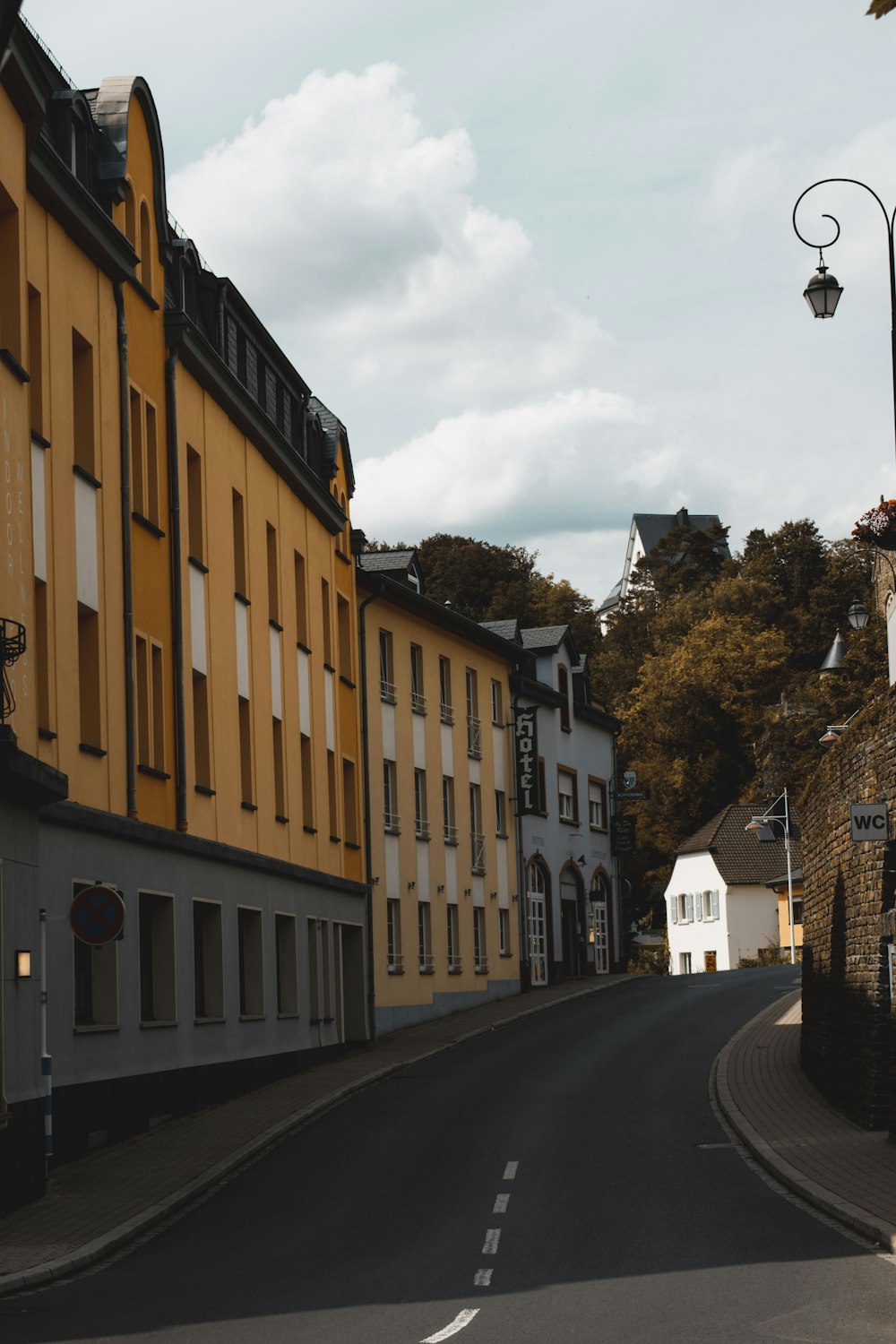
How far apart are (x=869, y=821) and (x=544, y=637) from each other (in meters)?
37.7

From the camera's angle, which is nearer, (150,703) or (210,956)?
(150,703)

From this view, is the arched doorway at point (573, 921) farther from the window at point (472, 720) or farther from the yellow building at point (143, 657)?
the yellow building at point (143, 657)

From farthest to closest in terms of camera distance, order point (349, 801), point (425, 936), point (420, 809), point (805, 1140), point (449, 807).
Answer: point (449, 807) < point (420, 809) < point (425, 936) < point (349, 801) < point (805, 1140)

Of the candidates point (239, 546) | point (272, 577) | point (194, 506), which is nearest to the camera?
point (194, 506)

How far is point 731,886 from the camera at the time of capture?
78.2m

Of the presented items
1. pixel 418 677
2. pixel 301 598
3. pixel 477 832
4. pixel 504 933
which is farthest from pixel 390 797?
pixel 504 933

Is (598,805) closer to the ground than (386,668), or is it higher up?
closer to the ground

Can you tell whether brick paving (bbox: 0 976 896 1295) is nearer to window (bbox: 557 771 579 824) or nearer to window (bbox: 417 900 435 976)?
window (bbox: 417 900 435 976)

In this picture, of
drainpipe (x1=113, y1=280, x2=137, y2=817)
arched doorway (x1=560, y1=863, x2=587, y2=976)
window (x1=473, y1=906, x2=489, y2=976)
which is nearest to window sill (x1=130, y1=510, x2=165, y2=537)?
drainpipe (x1=113, y1=280, x2=137, y2=817)

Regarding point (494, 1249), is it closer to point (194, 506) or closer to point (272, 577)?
point (194, 506)

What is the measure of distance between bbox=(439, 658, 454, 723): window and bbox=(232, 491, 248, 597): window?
53.0 feet

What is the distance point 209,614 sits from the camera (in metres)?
26.9

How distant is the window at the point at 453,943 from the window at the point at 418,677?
17.6ft

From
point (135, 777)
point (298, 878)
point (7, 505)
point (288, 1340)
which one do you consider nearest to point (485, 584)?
point (298, 878)
